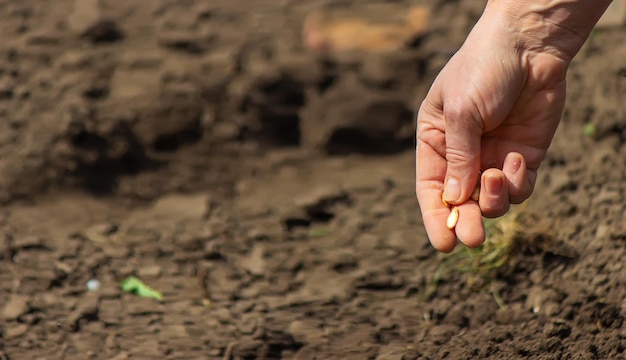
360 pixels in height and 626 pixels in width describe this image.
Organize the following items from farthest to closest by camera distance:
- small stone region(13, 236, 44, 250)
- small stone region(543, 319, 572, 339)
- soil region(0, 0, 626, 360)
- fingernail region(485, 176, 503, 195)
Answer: small stone region(13, 236, 44, 250), soil region(0, 0, 626, 360), small stone region(543, 319, 572, 339), fingernail region(485, 176, 503, 195)

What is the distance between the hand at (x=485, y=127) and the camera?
87.9 inches

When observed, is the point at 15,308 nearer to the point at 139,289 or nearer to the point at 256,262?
the point at 139,289

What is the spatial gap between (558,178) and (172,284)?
1549 mm

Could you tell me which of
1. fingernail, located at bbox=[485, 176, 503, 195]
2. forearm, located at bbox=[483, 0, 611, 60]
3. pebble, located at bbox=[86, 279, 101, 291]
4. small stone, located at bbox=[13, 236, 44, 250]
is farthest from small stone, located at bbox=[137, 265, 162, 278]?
forearm, located at bbox=[483, 0, 611, 60]

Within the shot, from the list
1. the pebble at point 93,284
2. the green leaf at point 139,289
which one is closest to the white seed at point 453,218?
the green leaf at point 139,289

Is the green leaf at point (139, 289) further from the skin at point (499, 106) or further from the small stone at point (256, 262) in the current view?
the skin at point (499, 106)

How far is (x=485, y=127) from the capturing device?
2.29m

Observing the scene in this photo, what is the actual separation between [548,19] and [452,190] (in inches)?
20.4

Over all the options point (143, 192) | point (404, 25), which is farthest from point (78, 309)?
point (404, 25)

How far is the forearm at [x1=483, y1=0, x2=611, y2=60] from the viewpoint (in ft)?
7.41

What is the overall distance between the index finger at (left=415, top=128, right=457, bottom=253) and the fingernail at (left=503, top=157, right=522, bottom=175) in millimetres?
188

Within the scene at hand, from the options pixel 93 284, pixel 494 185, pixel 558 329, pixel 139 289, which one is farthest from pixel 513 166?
pixel 93 284

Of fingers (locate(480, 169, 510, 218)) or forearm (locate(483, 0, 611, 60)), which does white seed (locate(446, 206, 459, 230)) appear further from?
forearm (locate(483, 0, 611, 60))

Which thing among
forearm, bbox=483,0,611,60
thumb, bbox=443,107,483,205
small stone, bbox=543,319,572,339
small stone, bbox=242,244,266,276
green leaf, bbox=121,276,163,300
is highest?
forearm, bbox=483,0,611,60
